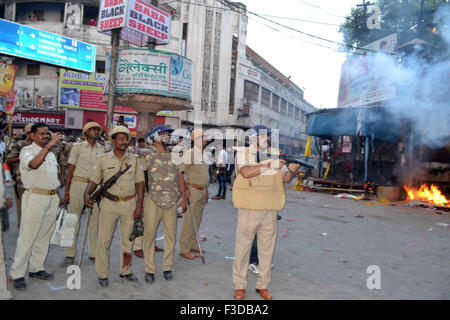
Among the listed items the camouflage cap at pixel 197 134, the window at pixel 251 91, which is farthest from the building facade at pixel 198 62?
the camouflage cap at pixel 197 134

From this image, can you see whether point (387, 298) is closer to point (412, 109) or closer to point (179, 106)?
point (179, 106)

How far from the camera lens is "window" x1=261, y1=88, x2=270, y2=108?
38.0 m

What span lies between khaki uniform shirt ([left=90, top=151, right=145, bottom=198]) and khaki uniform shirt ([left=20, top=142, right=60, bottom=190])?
1.51 feet

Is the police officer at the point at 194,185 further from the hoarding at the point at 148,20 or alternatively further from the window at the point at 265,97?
the window at the point at 265,97

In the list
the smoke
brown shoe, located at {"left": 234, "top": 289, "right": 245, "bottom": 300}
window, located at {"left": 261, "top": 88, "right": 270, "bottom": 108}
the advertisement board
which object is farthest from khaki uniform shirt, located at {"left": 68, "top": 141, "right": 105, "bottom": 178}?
window, located at {"left": 261, "top": 88, "right": 270, "bottom": 108}

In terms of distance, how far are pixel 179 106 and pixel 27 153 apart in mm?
8436

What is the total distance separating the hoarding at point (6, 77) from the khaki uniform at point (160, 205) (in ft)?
39.9

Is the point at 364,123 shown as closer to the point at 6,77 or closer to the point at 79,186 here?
the point at 79,186

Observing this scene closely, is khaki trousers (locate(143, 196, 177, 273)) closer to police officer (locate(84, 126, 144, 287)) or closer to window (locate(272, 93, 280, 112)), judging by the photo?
police officer (locate(84, 126, 144, 287))

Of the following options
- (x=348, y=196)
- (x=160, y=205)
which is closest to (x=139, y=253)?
(x=160, y=205)

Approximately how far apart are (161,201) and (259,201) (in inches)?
49.8

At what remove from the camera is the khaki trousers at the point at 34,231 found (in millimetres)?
4004

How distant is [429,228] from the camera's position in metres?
8.97

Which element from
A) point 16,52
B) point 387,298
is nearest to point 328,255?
point 387,298
